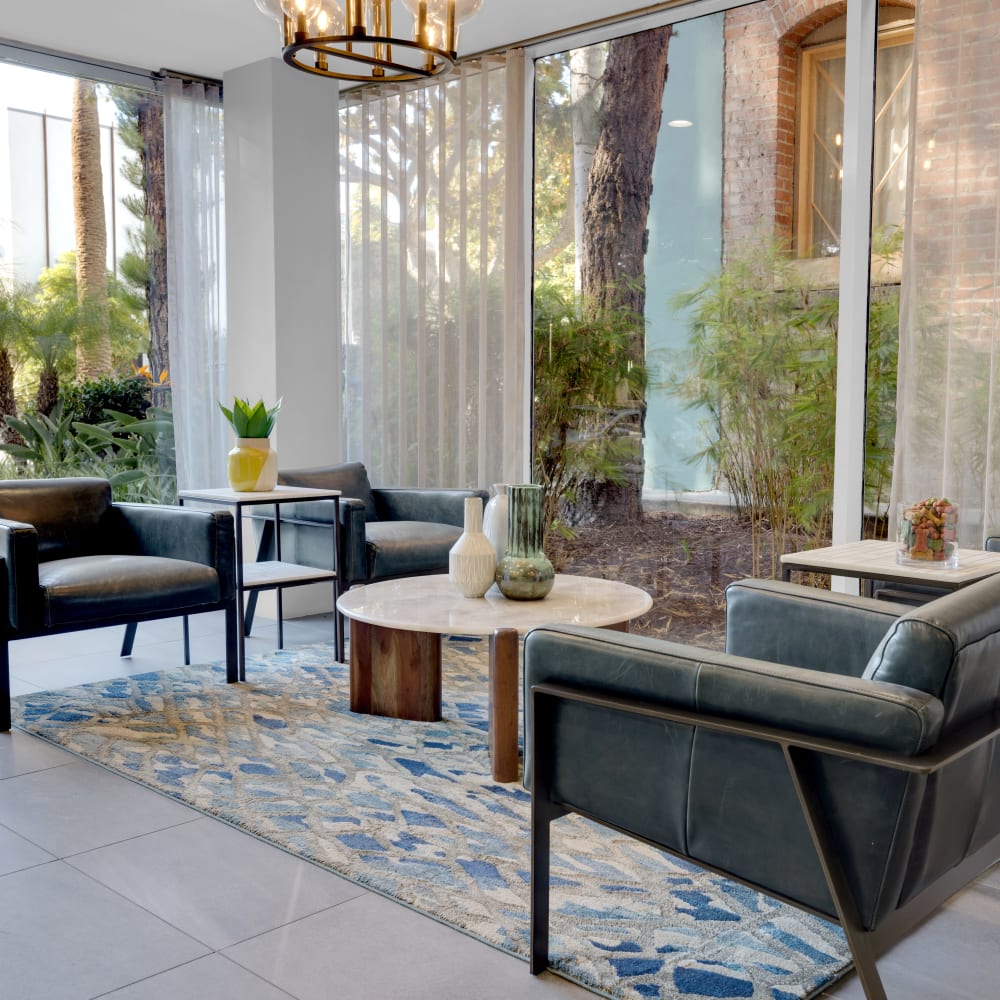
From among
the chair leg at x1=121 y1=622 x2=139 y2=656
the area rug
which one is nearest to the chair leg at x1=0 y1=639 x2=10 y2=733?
the area rug

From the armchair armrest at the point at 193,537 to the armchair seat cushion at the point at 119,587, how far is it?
0.05 meters

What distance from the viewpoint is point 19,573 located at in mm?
3373

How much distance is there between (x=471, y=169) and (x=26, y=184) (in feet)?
7.55

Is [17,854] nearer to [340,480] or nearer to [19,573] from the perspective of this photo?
[19,573]

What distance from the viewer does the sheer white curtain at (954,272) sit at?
3.58 m

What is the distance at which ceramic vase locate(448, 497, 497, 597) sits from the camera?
3.39m

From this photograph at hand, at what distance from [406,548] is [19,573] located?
160 cm

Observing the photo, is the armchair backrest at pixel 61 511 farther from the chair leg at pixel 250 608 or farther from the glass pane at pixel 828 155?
the glass pane at pixel 828 155

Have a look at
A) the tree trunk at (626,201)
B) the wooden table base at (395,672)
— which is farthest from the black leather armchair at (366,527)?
the wooden table base at (395,672)

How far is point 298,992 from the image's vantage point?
191cm

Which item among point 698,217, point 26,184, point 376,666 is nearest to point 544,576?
point 376,666

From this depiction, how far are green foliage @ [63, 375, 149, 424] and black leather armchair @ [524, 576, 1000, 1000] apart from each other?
174 inches

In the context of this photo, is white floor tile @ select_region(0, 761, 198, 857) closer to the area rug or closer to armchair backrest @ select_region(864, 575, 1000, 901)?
the area rug

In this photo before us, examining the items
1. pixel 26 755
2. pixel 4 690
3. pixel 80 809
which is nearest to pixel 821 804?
pixel 80 809
